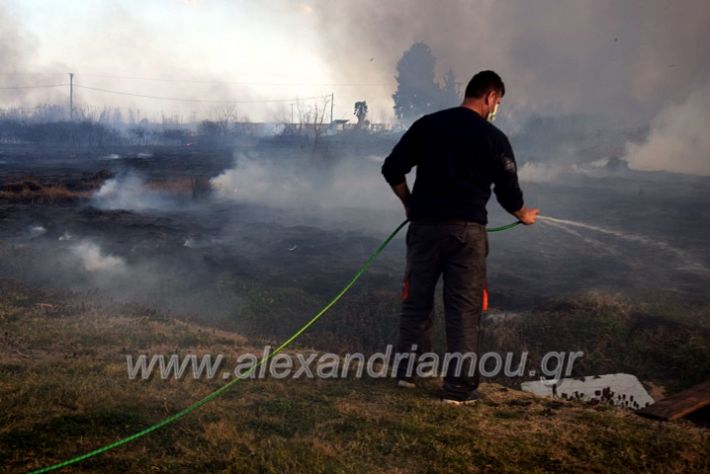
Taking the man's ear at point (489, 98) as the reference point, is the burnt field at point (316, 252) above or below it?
below

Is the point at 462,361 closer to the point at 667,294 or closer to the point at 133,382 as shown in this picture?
the point at 133,382

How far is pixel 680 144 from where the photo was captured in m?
35.5

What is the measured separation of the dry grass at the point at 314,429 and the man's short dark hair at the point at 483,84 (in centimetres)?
247

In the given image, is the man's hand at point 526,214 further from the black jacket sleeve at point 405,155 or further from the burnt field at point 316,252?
the burnt field at point 316,252

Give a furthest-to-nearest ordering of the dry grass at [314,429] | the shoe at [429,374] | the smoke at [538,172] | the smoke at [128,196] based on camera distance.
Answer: the smoke at [538,172]
the smoke at [128,196]
the shoe at [429,374]
the dry grass at [314,429]

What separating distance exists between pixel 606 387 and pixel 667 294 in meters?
5.25

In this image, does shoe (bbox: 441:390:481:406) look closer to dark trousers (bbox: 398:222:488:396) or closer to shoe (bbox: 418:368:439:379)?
dark trousers (bbox: 398:222:488:396)

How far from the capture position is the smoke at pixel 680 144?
3400 centimetres

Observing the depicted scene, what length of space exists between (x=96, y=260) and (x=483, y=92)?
12.1 metres

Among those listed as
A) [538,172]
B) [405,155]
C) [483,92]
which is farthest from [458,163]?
[538,172]

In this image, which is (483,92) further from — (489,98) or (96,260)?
(96,260)

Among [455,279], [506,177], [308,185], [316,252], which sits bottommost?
[316,252]

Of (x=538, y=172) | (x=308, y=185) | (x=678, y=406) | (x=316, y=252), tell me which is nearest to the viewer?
(x=678, y=406)

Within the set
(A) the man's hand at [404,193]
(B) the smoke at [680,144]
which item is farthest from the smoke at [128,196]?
(B) the smoke at [680,144]
